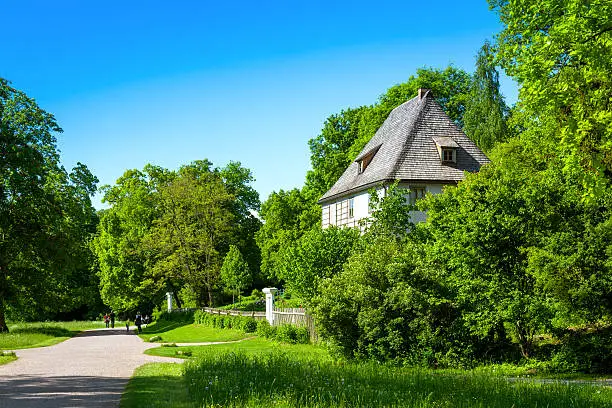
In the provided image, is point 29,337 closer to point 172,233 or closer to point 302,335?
point 302,335

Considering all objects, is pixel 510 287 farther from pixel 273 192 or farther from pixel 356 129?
pixel 273 192

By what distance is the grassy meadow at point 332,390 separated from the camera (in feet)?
35.6

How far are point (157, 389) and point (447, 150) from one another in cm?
2803

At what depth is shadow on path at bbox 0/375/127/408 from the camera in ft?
42.8

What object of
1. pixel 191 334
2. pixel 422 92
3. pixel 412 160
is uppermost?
pixel 422 92

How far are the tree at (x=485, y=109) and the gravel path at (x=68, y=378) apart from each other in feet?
99.3

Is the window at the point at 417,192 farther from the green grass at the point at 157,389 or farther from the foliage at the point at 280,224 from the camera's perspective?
the foliage at the point at 280,224

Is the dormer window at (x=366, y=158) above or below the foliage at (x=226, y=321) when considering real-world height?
above

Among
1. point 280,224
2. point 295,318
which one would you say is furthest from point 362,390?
point 280,224

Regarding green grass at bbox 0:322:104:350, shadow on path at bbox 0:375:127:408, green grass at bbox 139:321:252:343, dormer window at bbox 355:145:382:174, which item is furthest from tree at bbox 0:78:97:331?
shadow on path at bbox 0:375:127:408

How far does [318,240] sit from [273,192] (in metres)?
41.3

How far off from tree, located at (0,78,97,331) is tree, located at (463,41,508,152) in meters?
27.5

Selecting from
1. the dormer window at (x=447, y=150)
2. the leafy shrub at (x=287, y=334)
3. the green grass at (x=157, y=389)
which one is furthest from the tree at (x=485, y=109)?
the green grass at (x=157, y=389)

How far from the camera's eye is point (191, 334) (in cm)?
4091
